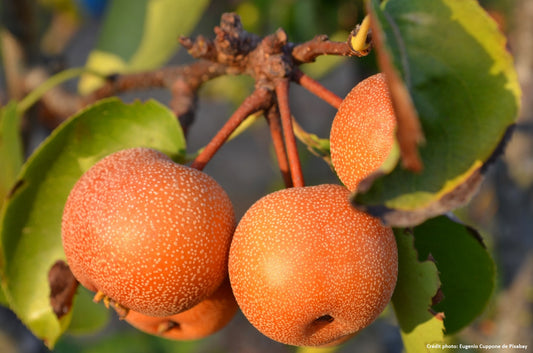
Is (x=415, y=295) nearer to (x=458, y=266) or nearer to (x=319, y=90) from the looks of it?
(x=458, y=266)

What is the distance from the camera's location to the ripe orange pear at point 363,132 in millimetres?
562

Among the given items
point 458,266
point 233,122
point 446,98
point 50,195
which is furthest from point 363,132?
point 50,195

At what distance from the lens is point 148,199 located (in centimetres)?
62

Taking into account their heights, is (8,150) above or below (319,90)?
below

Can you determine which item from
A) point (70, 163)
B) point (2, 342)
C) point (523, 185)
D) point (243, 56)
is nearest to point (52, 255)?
point (70, 163)

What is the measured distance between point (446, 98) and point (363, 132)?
11 cm

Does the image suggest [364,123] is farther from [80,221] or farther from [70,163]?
[70,163]

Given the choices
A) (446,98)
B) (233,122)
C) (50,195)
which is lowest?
(50,195)

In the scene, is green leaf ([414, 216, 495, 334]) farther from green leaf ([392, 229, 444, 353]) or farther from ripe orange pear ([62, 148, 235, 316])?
ripe orange pear ([62, 148, 235, 316])

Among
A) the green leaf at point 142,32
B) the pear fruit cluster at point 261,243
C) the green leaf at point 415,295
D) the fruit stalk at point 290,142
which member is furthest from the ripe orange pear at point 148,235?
the green leaf at point 142,32

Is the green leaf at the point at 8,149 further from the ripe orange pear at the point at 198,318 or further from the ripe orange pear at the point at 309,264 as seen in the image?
the ripe orange pear at the point at 309,264

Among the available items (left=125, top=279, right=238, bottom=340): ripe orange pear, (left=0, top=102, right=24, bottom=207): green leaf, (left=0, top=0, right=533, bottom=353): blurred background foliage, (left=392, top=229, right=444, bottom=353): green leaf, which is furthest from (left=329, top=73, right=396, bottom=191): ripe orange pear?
(left=0, top=102, right=24, bottom=207): green leaf

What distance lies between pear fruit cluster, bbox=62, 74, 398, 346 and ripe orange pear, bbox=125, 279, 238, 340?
83 millimetres

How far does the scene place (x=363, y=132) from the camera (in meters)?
0.58
